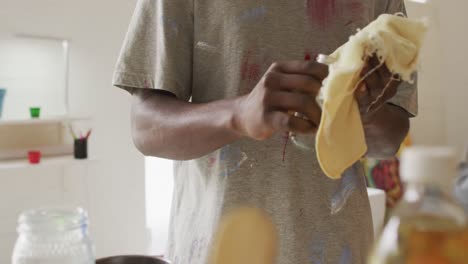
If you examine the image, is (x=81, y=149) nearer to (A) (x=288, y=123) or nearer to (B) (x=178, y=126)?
(B) (x=178, y=126)

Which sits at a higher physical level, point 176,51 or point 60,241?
point 176,51

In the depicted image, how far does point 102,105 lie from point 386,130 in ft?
9.03

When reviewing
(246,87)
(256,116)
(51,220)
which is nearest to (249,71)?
(246,87)

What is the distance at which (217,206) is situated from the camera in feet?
2.66

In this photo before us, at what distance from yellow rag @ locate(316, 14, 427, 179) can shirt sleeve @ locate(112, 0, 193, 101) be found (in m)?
0.33

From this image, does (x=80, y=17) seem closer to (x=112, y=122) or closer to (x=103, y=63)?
(x=103, y=63)

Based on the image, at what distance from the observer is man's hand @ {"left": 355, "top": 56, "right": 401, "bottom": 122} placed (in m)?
0.51

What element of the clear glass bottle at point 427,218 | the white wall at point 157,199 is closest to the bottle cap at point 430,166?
the clear glass bottle at point 427,218

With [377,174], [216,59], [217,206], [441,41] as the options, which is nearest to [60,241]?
[217,206]

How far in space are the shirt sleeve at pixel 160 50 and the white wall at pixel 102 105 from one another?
7.57 feet

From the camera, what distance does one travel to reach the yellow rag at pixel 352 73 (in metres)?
0.49

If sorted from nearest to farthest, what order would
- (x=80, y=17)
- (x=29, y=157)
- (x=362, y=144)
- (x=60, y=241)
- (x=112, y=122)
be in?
(x=362, y=144) < (x=60, y=241) < (x=29, y=157) < (x=80, y=17) < (x=112, y=122)

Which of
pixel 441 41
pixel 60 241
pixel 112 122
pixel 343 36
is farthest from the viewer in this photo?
pixel 441 41

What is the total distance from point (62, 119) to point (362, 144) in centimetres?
274
